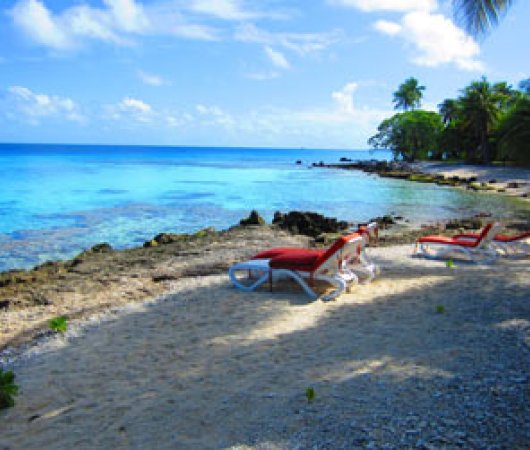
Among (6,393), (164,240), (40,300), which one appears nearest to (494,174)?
(164,240)

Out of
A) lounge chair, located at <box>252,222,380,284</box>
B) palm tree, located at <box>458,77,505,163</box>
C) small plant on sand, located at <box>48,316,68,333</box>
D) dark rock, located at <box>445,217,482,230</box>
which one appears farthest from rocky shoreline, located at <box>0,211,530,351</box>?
palm tree, located at <box>458,77,505,163</box>

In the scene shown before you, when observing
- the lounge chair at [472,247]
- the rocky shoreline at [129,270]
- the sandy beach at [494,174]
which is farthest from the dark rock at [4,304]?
the sandy beach at [494,174]

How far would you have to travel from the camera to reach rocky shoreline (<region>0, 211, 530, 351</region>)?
8102mm

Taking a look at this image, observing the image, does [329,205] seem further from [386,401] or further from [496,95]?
[496,95]

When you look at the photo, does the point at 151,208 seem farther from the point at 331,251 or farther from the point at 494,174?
the point at 494,174

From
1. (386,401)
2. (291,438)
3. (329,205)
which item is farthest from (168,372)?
(329,205)

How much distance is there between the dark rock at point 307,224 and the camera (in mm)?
16938

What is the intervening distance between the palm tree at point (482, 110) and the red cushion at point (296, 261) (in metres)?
52.5

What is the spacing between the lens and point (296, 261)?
820cm

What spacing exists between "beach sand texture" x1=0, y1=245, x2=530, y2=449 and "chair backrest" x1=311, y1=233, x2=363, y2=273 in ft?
2.20

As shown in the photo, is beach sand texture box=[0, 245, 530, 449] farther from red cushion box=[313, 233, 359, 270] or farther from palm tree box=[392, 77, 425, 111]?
palm tree box=[392, 77, 425, 111]

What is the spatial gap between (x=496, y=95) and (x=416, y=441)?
59.5 meters

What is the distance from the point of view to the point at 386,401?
4.04 meters

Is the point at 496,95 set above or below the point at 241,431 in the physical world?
above
